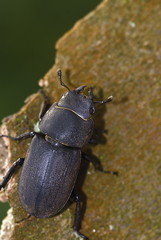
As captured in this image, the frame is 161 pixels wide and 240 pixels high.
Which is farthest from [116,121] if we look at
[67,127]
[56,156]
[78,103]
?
[56,156]

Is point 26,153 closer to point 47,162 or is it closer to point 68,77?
point 47,162

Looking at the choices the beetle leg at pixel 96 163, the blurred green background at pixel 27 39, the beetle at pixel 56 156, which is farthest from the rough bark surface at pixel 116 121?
the blurred green background at pixel 27 39

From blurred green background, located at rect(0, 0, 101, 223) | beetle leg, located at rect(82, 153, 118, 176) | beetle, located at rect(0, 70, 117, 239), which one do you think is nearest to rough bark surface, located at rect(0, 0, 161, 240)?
beetle leg, located at rect(82, 153, 118, 176)

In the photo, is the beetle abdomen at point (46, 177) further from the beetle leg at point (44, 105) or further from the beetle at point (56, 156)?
the beetle leg at point (44, 105)

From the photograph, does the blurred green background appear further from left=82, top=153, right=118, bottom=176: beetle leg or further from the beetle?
left=82, top=153, right=118, bottom=176: beetle leg

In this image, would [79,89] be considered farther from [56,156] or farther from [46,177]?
[46,177]

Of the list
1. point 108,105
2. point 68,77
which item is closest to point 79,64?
point 68,77

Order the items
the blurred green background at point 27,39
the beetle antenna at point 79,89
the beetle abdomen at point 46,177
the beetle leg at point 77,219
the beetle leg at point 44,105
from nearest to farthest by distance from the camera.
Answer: the beetle abdomen at point 46,177 → the beetle leg at point 77,219 → the beetle antenna at point 79,89 → the beetle leg at point 44,105 → the blurred green background at point 27,39
